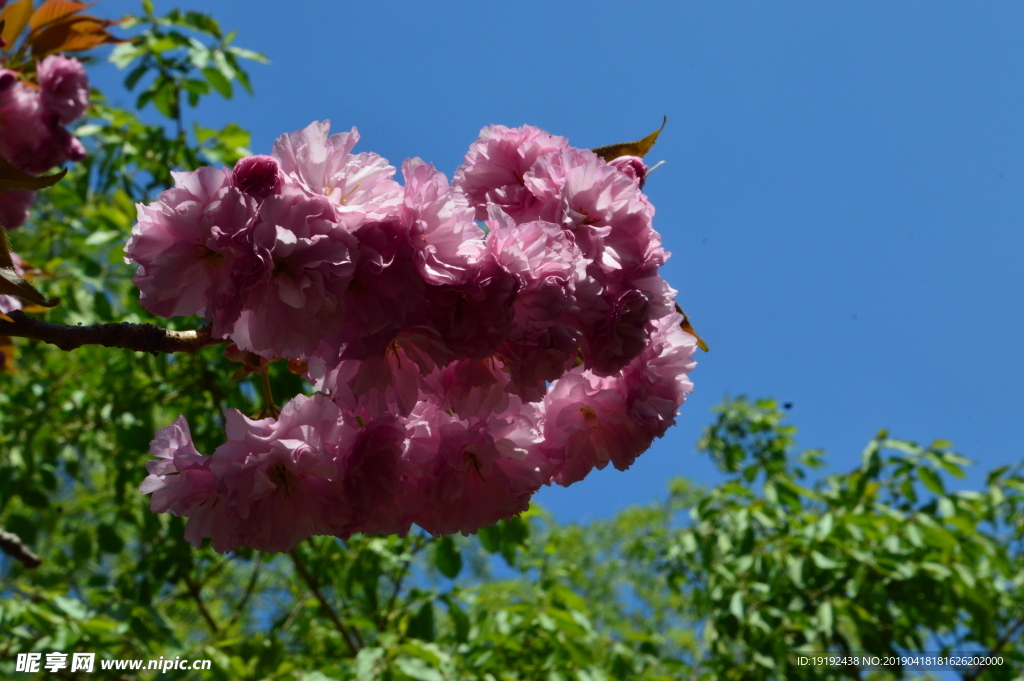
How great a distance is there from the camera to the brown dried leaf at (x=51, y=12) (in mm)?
2004

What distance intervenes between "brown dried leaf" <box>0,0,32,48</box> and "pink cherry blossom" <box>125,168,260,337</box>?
5.03ft

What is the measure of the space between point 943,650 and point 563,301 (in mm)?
3190

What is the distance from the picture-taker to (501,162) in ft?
3.52

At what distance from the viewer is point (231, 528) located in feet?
3.06

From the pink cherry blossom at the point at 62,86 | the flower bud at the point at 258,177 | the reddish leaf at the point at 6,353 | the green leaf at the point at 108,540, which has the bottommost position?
the flower bud at the point at 258,177

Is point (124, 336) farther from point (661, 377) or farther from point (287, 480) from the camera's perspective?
point (661, 377)

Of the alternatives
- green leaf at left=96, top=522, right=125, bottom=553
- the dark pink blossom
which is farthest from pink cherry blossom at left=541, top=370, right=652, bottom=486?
green leaf at left=96, top=522, right=125, bottom=553

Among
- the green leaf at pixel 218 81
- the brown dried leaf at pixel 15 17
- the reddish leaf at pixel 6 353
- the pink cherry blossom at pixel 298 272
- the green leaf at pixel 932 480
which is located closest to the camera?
the pink cherry blossom at pixel 298 272

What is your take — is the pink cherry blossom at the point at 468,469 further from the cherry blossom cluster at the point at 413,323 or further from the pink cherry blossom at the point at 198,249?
the pink cherry blossom at the point at 198,249

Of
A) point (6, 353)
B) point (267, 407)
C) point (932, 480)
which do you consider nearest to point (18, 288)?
point (267, 407)

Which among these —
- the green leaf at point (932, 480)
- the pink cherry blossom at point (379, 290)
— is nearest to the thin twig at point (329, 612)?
the pink cherry blossom at point (379, 290)

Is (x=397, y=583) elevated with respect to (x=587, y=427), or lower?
elevated

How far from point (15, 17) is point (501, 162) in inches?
65.9
